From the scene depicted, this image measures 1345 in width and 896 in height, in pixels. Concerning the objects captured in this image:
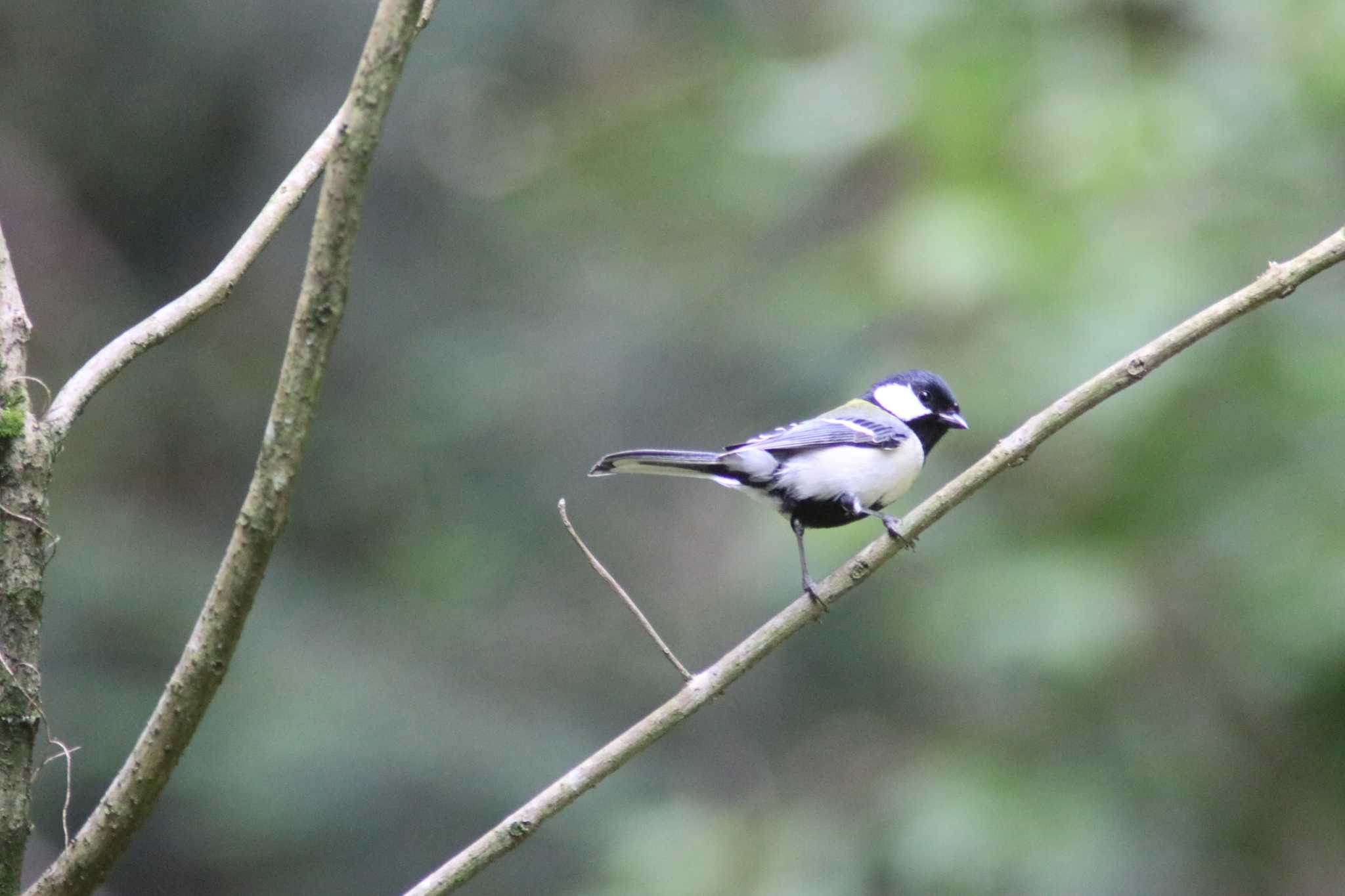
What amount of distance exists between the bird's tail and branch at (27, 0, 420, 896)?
1.17 metres

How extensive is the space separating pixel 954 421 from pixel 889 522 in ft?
4.14

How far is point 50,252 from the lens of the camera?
292 inches

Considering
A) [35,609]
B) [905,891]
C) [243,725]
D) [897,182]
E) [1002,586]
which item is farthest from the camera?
[243,725]

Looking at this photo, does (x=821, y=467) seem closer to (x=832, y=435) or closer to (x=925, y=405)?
(x=832, y=435)

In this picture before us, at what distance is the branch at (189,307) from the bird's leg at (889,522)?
1124mm

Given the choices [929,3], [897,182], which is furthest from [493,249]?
[929,3]

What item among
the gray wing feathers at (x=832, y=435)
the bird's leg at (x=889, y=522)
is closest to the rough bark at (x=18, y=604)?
the bird's leg at (x=889, y=522)

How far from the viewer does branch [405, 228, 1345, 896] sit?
1.88 meters

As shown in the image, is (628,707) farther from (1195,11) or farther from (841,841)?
(1195,11)

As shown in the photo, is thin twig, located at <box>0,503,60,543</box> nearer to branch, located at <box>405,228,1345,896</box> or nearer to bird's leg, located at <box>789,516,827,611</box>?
branch, located at <box>405,228,1345,896</box>

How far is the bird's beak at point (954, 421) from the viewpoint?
3.80m

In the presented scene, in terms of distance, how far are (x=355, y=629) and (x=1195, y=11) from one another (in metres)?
5.21

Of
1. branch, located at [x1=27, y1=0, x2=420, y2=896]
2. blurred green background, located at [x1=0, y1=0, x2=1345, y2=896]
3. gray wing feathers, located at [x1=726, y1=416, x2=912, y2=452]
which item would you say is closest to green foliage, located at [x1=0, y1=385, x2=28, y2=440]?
branch, located at [x1=27, y1=0, x2=420, y2=896]

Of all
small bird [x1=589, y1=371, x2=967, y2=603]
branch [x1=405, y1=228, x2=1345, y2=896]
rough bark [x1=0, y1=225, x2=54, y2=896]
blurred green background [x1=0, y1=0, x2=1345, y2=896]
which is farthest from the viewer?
blurred green background [x1=0, y1=0, x2=1345, y2=896]
